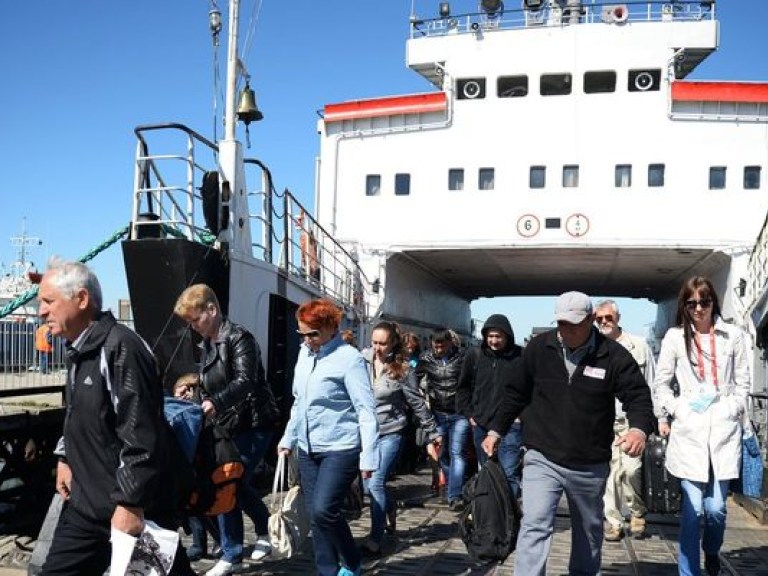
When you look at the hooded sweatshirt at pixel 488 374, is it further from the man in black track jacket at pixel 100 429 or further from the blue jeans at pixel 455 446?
the man in black track jacket at pixel 100 429

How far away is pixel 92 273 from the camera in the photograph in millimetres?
2982

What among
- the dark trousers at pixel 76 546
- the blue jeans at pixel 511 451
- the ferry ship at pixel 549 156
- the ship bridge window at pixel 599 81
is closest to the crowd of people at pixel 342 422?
the dark trousers at pixel 76 546

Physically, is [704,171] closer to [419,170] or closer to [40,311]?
[419,170]

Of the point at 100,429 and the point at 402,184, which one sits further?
the point at 402,184

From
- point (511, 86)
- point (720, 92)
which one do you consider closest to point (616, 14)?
point (511, 86)

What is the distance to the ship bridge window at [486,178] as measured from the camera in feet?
51.4

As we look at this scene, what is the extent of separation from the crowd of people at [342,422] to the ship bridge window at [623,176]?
1106 centimetres

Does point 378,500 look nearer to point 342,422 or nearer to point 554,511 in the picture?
point 342,422

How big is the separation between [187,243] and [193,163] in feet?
2.63

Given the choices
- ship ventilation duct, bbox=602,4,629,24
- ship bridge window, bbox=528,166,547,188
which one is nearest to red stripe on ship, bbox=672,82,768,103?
ship ventilation duct, bbox=602,4,629,24

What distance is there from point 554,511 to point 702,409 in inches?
42.2

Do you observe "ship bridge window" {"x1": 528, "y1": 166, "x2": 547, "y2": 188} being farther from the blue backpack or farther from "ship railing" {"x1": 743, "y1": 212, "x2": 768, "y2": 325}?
the blue backpack

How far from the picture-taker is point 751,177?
48.7ft

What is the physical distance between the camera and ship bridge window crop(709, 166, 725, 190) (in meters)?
14.9
